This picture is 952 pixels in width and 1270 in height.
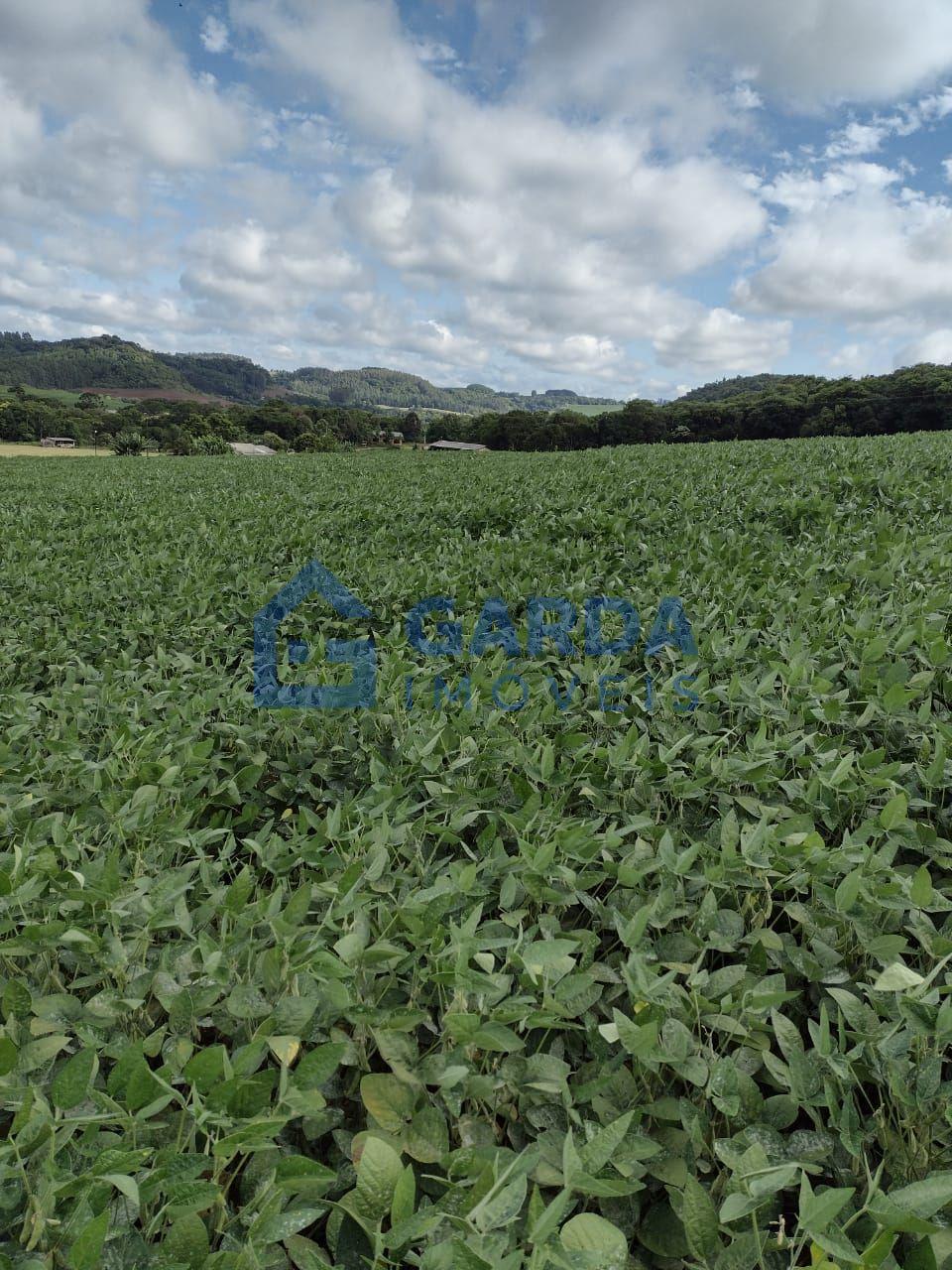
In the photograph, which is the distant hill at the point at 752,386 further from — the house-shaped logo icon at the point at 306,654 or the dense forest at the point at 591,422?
the house-shaped logo icon at the point at 306,654

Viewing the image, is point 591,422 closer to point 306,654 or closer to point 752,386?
point 752,386

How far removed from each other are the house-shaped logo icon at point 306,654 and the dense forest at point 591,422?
3486cm

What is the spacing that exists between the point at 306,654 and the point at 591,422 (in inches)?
2366

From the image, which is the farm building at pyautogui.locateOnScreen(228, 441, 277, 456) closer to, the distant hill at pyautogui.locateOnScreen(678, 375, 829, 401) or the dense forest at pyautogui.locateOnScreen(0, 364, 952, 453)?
the dense forest at pyautogui.locateOnScreen(0, 364, 952, 453)

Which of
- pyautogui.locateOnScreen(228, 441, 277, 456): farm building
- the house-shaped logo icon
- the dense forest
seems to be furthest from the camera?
pyautogui.locateOnScreen(228, 441, 277, 456): farm building

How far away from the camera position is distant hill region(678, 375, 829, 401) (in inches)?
2327

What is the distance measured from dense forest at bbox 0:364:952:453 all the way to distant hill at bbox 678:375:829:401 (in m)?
0.48

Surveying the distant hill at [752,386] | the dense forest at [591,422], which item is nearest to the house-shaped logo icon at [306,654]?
the dense forest at [591,422]

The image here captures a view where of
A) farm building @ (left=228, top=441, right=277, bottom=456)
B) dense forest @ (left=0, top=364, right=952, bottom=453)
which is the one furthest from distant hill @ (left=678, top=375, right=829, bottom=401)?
farm building @ (left=228, top=441, right=277, bottom=456)

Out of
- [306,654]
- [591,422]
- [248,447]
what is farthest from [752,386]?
[306,654]

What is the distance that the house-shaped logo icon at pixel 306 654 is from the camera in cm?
296

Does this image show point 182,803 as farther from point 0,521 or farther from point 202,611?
point 0,521

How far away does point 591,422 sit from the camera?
59.4 meters

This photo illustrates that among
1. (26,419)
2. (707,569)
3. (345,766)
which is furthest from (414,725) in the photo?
(26,419)
